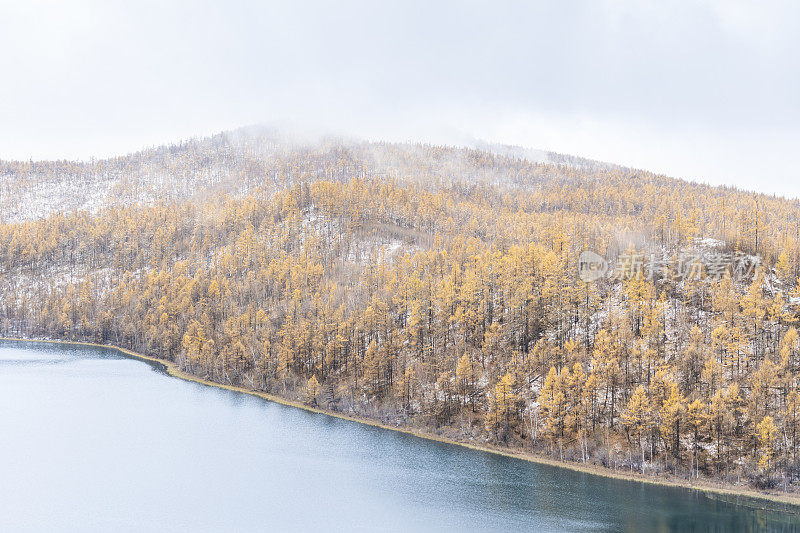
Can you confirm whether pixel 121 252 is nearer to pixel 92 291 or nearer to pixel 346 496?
pixel 92 291

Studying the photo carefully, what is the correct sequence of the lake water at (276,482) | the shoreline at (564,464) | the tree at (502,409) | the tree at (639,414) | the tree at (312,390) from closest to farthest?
the lake water at (276,482), the shoreline at (564,464), the tree at (639,414), the tree at (502,409), the tree at (312,390)

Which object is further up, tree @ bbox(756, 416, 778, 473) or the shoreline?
tree @ bbox(756, 416, 778, 473)

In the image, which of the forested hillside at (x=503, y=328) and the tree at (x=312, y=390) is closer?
the forested hillside at (x=503, y=328)

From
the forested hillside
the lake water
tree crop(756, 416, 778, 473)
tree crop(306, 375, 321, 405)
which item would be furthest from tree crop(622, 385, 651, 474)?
tree crop(306, 375, 321, 405)

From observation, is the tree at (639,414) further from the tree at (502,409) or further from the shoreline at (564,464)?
the tree at (502,409)

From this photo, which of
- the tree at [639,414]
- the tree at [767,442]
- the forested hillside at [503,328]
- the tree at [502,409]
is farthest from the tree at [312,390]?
the tree at [767,442]

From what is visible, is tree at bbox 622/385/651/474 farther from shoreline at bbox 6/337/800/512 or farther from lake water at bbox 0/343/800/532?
lake water at bbox 0/343/800/532

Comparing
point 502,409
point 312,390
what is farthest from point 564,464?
point 312,390

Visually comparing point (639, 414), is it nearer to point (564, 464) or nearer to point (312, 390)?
point (564, 464)

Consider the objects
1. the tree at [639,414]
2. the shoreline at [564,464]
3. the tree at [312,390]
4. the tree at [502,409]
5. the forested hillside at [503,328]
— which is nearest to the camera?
the shoreline at [564,464]
